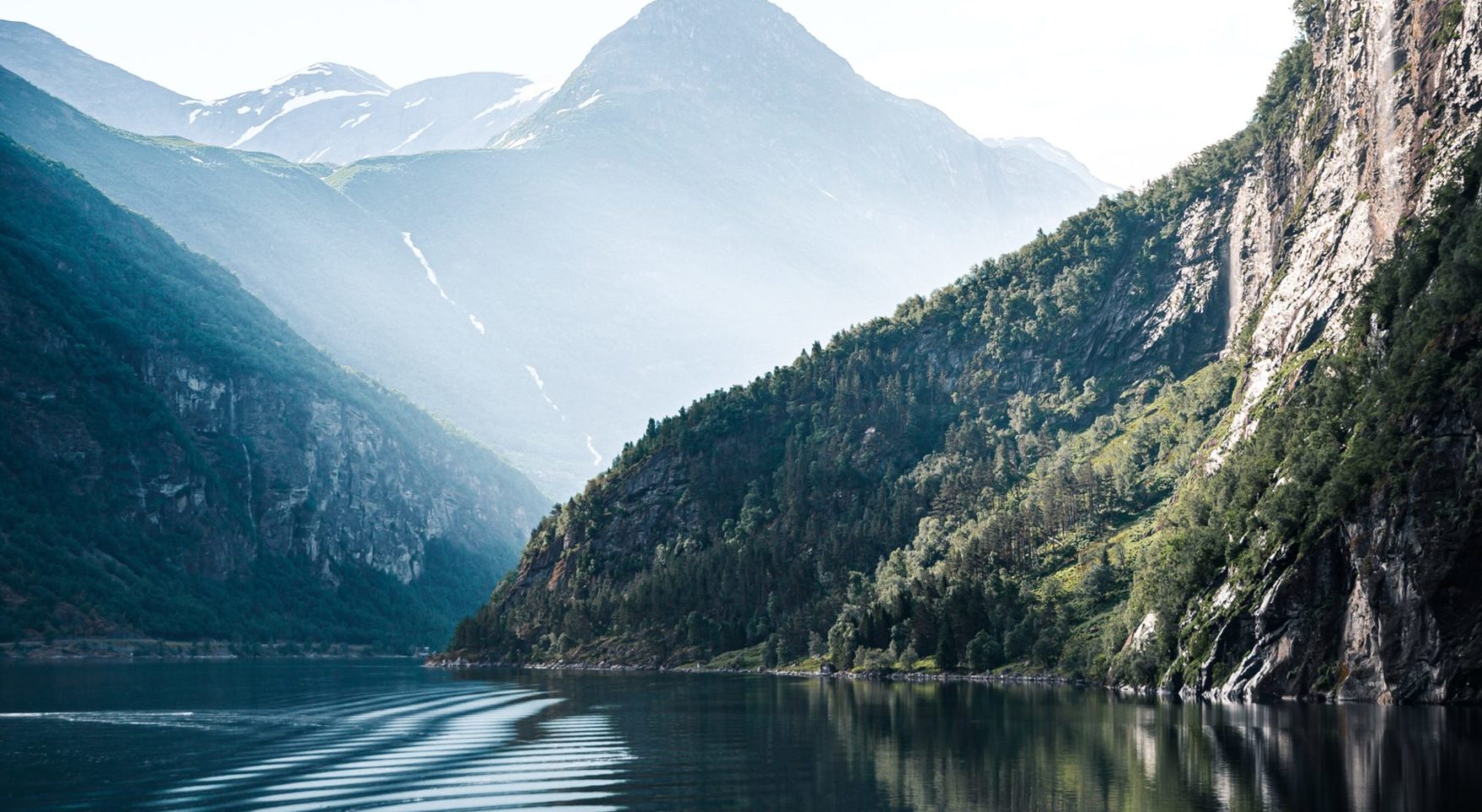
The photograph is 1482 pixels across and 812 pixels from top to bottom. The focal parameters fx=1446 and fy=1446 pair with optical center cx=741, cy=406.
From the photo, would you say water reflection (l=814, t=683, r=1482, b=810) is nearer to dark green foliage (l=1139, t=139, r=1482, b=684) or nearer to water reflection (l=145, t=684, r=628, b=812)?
water reflection (l=145, t=684, r=628, b=812)

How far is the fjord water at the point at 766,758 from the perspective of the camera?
92.4 metres

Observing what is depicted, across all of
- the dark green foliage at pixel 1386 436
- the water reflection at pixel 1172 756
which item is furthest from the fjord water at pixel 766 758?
the dark green foliage at pixel 1386 436

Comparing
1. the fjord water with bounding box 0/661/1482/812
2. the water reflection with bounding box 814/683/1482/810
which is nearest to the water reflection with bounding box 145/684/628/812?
the fjord water with bounding box 0/661/1482/812

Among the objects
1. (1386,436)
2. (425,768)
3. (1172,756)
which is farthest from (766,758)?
(1386,436)

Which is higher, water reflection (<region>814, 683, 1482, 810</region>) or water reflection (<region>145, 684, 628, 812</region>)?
water reflection (<region>814, 683, 1482, 810</region>)

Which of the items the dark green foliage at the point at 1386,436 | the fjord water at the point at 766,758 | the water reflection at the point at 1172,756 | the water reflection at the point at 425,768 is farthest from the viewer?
the dark green foliage at the point at 1386,436

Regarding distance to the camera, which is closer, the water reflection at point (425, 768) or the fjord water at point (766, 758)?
the fjord water at point (766, 758)

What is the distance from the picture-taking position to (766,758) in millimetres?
117062

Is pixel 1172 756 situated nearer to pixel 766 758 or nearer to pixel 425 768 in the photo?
pixel 766 758

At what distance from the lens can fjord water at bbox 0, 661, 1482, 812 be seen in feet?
303

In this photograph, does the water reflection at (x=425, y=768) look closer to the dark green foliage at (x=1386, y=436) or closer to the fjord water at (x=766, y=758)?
the fjord water at (x=766, y=758)

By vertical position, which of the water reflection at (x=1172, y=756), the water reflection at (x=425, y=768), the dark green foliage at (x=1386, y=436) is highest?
the dark green foliage at (x=1386, y=436)

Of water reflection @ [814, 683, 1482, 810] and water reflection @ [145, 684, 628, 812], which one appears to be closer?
water reflection @ [814, 683, 1482, 810]

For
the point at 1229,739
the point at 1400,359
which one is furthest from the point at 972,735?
the point at 1400,359
